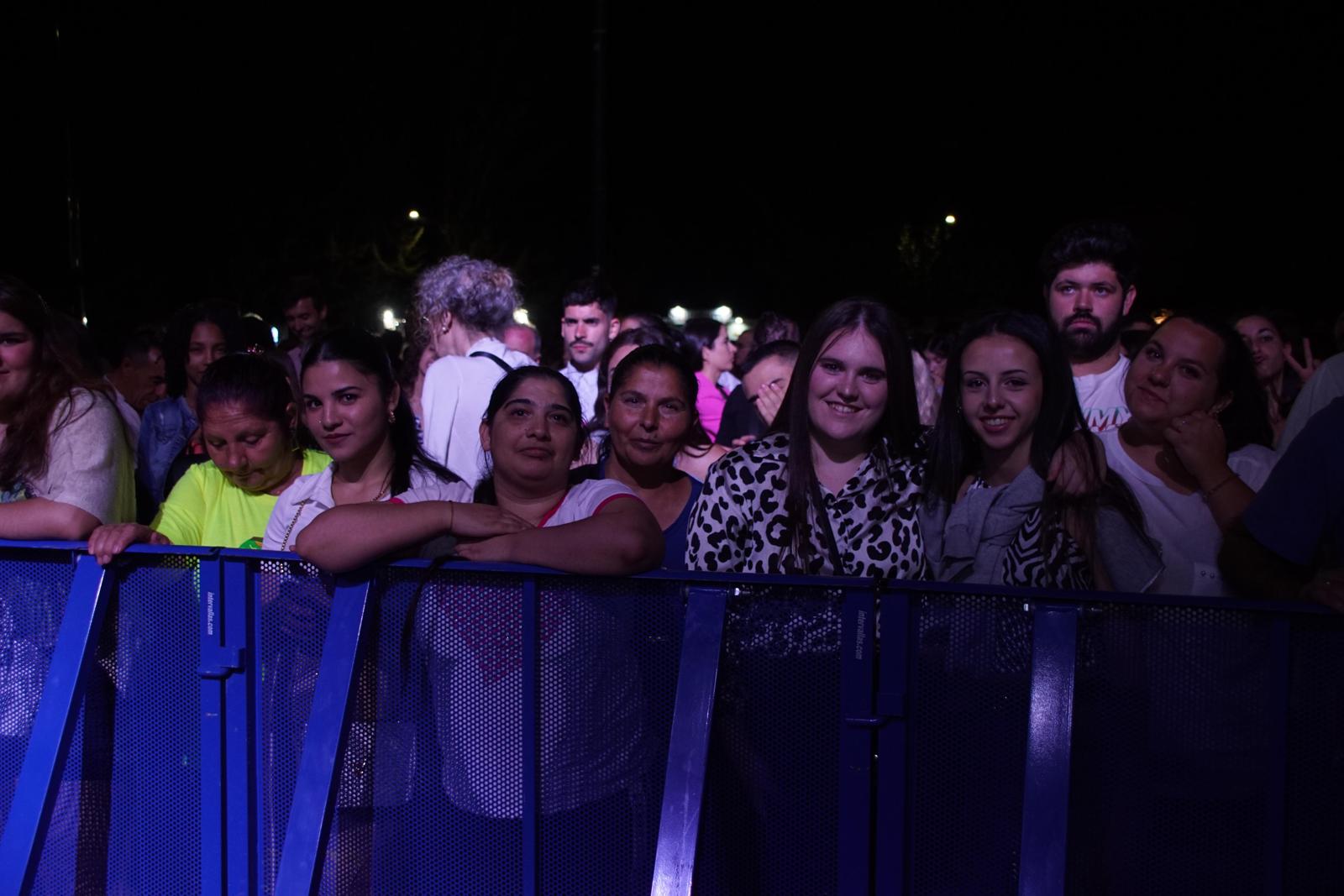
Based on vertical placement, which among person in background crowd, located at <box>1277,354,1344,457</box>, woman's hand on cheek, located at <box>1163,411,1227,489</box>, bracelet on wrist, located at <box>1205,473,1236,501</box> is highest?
person in background crowd, located at <box>1277,354,1344,457</box>

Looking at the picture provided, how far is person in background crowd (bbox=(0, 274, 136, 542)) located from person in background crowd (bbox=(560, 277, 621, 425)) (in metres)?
3.29

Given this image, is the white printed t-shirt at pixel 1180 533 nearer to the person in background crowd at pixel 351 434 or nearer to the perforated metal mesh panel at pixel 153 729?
the person in background crowd at pixel 351 434

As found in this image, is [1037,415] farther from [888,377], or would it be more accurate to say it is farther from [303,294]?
[303,294]

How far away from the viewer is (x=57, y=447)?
11.9 feet

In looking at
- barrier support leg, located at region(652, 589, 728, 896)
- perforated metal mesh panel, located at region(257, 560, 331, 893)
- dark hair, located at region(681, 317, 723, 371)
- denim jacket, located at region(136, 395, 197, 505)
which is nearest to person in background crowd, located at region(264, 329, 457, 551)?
perforated metal mesh panel, located at region(257, 560, 331, 893)

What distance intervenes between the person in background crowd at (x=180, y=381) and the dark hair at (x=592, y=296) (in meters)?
1.88

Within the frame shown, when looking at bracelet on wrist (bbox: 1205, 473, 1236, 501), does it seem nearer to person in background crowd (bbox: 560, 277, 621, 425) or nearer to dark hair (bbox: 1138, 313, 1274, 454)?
dark hair (bbox: 1138, 313, 1274, 454)

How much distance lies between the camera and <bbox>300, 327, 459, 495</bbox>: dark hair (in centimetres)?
372

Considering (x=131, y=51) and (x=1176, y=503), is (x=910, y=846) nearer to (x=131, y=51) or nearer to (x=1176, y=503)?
(x=1176, y=503)

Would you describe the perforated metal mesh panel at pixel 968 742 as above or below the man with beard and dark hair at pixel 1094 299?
below

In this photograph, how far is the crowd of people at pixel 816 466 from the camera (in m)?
3.03

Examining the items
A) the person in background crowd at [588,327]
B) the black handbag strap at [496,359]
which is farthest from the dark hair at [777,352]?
the black handbag strap at [496,359]

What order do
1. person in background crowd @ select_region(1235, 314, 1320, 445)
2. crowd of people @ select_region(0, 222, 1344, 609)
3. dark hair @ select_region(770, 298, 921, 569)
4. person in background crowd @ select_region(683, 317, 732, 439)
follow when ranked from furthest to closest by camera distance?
1. person in background crowd @ select_region(683, 317, 732, 439)
2. person in background crowd @ select_region(1235, 314, 1320, 445)
3. dark hair @ select_region(770, 298, 921, 569)
4. crowd of people @ select_region(0, 222, 1344, 609)

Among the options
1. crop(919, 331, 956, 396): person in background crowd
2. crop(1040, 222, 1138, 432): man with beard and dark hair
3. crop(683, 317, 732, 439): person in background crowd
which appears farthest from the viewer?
crop(919, 331, 956, 396): person in background crowd
